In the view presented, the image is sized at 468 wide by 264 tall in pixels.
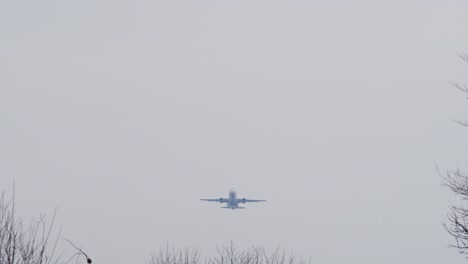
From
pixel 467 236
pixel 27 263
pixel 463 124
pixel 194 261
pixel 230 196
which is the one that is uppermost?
pixel 230 196

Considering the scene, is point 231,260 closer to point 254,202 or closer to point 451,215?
point 451,215

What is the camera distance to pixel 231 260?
61531mm

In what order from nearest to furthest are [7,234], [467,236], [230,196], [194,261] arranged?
1. [7,234]
2. [467,236]
3. [194,261]
4. [230,196]

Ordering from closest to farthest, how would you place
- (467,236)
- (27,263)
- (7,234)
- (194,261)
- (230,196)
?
(27,263) < (7,234) < (467,236) < (194,261) < (230,196)

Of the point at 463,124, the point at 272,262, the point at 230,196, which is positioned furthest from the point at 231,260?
the point at 230,196

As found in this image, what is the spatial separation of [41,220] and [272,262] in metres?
35.8

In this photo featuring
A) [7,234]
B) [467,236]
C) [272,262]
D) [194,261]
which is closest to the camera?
[7,234]

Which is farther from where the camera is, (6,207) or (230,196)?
(230,196)

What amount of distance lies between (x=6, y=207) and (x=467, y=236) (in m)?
11.3

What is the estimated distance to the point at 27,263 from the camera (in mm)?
20453

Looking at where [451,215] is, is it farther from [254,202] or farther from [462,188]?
[254,202]

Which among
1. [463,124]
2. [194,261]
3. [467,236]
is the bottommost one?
[467,236]

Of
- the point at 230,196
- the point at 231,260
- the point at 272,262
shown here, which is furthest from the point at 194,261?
the point at 230,196

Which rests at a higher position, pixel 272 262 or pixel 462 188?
pixel 272 262
